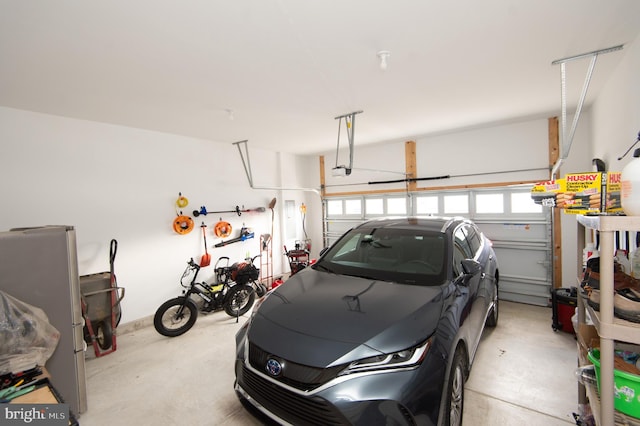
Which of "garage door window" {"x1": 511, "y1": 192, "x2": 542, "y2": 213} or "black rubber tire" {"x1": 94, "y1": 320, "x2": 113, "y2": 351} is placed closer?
"black rubber tire" {"x1": 94, "y1": 320, "x2": 113, "y2": 351}

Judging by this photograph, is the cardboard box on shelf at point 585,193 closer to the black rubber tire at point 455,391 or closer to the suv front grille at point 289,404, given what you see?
the black rubber tire at point 455,391

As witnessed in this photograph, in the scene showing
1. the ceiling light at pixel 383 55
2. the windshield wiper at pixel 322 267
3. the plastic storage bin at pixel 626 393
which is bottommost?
the plastic storage bin at pixel 626 393

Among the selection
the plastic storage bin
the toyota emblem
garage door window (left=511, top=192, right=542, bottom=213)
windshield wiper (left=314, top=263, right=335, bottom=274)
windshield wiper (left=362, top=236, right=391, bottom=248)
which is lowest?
the toyota emblem

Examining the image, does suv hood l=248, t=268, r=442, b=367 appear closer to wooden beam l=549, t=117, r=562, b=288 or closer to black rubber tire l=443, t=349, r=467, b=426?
black rubber tire l=443, t=349, r=467, b=426

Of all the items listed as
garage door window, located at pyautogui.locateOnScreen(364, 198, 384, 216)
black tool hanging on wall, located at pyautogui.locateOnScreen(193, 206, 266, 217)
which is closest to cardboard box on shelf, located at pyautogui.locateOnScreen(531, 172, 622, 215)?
garage door window, located at pyautogui.locateOnScreen(364, 198, 384, 216)

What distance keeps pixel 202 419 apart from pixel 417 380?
1.75 m

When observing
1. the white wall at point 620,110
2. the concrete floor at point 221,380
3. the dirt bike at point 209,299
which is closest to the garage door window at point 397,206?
the concrete floor at point 221,380

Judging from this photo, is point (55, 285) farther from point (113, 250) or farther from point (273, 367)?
point (273, 367)

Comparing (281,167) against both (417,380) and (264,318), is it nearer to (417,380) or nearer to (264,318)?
(264,318)

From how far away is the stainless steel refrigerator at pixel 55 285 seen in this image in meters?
2.00

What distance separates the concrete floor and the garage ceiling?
110 inches

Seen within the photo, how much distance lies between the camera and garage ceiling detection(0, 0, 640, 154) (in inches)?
64.4

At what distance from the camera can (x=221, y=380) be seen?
263cm

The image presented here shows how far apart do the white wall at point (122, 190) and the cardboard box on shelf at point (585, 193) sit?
452 centimetres
